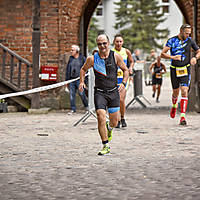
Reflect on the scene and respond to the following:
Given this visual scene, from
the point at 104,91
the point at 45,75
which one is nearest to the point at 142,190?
the point at 104,91

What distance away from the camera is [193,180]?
545 centimetres

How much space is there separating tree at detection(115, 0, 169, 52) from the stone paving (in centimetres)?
4345

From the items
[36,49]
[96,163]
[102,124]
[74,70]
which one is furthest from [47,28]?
[96,163]

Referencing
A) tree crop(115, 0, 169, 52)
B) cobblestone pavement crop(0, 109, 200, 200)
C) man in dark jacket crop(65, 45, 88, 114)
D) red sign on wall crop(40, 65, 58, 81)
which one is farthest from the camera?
tree crop(115, 0, 169, 52)

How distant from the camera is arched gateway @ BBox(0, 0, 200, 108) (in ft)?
48.2

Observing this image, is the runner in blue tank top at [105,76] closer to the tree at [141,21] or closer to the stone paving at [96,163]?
the stone paving at [96,163]

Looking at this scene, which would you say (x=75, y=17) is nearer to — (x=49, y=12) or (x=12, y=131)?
(x=49, y=12)

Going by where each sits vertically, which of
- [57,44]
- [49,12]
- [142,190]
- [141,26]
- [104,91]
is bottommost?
[142,190]

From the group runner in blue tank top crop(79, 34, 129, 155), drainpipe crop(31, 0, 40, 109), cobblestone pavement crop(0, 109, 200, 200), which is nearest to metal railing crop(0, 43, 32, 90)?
drainpipe crop(31, 0, 40, 109)

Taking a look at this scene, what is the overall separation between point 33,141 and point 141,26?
46.7 meters

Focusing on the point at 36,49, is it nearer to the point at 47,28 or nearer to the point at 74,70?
the point at 47,28

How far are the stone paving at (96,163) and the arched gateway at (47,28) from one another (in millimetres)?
4076

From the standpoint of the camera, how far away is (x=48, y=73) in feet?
47.8

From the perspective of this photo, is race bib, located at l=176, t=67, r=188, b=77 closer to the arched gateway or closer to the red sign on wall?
the arched gateway
